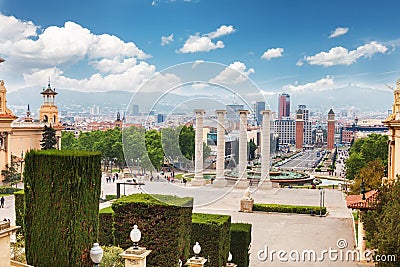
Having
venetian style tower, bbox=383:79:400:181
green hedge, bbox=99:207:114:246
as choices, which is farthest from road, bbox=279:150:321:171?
green hedge, bbox=99:207:114:246

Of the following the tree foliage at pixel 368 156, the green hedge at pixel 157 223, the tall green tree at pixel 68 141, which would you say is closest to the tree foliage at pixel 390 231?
the green hedge at pixel 157 223

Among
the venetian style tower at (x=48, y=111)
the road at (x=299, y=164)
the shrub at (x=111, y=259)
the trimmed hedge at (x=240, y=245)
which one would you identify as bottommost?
the road at (x=299, y=164)

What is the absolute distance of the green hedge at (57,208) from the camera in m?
7.96

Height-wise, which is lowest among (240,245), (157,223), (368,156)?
(240,245)

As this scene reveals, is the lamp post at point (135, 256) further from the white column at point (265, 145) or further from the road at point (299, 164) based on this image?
the road at point (299, 164)

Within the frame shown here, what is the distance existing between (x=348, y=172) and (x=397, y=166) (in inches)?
728

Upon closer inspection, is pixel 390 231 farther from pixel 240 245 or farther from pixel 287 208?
pixel 287 208

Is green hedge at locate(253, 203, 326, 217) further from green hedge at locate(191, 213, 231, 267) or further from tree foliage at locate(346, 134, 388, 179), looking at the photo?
green hedge at locate(191, 213, 231, 267)

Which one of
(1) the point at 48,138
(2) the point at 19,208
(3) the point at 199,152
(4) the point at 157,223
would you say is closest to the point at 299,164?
(1) the point at 48,138

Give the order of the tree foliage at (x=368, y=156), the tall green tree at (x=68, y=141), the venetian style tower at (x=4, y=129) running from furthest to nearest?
1. the tall green tree at (x=68, y=141)
2. the venetian style tower at (x=4, y=129)
3. the tree foliage at (x=368, y=156)

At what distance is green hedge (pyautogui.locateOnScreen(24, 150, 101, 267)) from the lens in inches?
314

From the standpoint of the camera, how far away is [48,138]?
168ft

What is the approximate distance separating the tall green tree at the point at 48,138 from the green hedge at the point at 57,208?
4478 cm

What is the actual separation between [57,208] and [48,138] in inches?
1792
